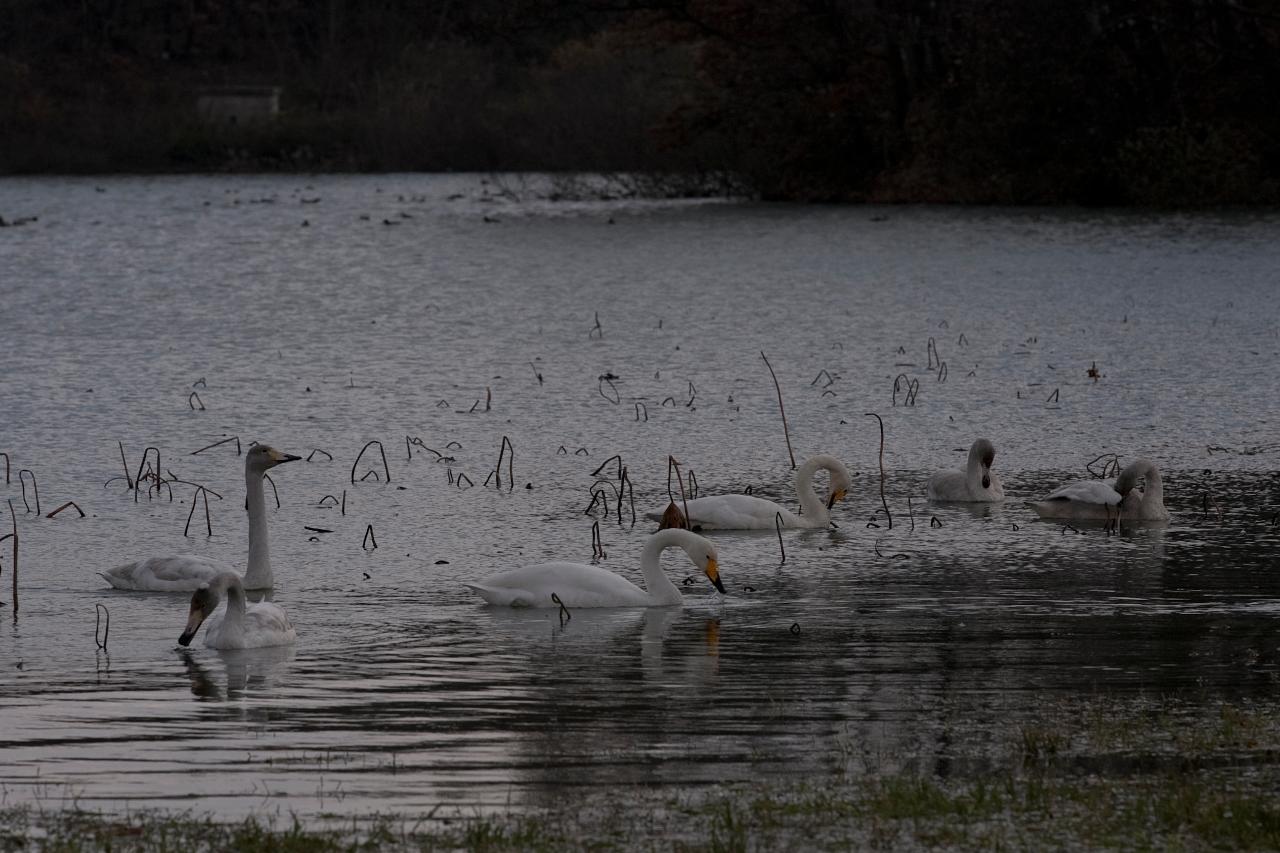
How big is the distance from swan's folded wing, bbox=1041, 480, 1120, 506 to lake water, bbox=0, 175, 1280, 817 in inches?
9.2

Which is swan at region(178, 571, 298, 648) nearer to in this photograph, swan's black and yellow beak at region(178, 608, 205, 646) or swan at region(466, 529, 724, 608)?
swan's black and yellow beak at region(178, 608, 205, 646)

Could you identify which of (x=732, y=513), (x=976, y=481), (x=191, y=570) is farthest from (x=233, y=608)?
(x=976, y=481)

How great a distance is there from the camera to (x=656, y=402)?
1656 cm

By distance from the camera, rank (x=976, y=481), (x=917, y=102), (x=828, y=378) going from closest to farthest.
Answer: (x=976, y=481) → (x=828, y=378) → (x=917, y=102)

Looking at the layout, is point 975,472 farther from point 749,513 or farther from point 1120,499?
point 749,513

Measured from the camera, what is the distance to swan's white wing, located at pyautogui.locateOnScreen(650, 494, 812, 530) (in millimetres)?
11430

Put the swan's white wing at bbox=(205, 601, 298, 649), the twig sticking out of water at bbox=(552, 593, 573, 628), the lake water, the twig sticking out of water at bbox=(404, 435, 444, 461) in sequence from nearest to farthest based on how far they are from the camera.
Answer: the lake water < the swan's white wing at bbox=(205, 601, 298, 649) < the twig sticking out of water at bbox=(552, 593, 573, 628) < the twig sticking out of water at bbox=(404, 435, 444, 461)

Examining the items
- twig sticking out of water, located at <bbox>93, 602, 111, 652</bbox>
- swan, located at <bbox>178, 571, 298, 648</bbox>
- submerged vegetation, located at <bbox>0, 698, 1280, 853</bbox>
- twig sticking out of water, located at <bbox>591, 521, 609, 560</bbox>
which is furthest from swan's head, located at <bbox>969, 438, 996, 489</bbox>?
submerged vegetation, located at <bbox>0, 698, 1280, 853</bbox>

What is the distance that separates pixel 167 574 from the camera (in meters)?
9.70

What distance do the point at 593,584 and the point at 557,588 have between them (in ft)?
0.60

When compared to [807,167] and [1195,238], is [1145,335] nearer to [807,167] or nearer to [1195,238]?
[1195,238]

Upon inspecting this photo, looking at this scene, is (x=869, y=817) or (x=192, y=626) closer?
(x=869, y=817)

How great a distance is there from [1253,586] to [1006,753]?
3788 millimetres

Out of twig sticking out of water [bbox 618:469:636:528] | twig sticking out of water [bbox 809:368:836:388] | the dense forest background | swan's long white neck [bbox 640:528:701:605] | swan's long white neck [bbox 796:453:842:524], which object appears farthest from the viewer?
the dense forest background
